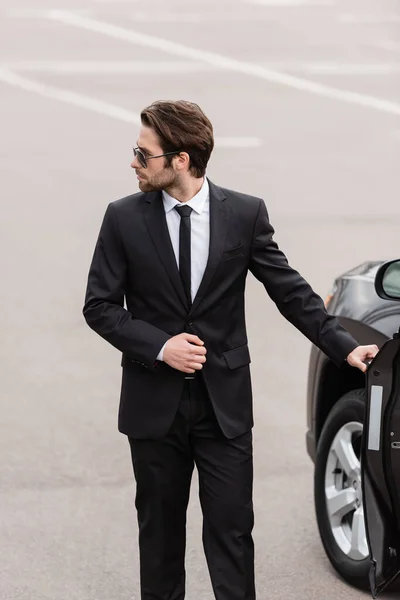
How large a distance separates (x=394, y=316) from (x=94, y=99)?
472 inches

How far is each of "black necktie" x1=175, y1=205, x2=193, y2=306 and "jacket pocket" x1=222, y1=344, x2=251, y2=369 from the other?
0.21 meters

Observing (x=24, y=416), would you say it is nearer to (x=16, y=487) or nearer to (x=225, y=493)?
(x=16, y=487)

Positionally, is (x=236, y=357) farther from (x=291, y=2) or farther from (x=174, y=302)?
(x=291, y=2)

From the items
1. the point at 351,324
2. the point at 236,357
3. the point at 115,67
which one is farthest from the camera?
the point at 115,67

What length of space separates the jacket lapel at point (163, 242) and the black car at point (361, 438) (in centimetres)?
64

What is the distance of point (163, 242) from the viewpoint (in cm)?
417

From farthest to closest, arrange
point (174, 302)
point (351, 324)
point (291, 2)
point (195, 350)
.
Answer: point (291, 2) → point (351, 324) → point (174, 302) → point (195, 350)

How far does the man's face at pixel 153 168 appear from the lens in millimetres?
4145

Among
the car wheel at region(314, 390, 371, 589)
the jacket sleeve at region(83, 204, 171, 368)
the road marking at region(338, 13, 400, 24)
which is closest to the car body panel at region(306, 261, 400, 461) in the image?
the car wheel at region(314, 390, 371, 589)

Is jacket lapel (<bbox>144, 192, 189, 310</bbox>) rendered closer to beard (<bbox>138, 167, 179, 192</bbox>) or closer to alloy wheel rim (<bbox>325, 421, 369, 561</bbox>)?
beard (<bbox>138, 167, 179, 192</bbox>)

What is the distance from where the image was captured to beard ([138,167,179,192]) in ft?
13.7

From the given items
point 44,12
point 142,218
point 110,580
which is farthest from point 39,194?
point 142,218

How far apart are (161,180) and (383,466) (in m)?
1.12

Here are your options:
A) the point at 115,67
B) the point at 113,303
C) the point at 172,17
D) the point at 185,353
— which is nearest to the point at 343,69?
the point at 172,17
